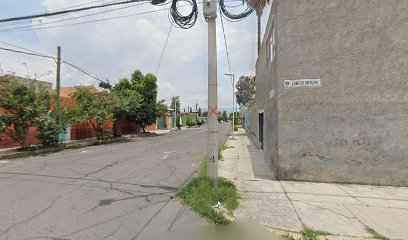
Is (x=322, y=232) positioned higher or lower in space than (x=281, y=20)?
lower

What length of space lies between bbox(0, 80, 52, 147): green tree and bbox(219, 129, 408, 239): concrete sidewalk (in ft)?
40.0

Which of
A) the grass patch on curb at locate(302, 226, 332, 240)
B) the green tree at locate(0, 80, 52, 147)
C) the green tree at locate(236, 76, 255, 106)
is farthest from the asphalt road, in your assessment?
the green tree at locate(236, 76, 255, 106)

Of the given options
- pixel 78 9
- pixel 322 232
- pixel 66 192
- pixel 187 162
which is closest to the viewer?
pixel 322 232

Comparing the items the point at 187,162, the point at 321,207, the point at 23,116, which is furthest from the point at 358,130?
the point at 23,116

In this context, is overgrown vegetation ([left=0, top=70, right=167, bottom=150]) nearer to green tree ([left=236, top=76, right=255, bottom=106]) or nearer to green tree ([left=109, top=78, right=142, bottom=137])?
green tree ([left=109, top=78, right=142, bottom=137])

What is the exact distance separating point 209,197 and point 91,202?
2651 millimetres

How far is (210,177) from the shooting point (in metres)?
6.50

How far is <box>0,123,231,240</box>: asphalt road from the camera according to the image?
14.0ft

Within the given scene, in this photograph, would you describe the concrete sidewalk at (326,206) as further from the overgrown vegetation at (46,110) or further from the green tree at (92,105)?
the green tree at (92,105)

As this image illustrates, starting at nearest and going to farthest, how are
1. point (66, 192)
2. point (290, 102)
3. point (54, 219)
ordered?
point (54, 219)
point (66, 192)
point (290, 102)

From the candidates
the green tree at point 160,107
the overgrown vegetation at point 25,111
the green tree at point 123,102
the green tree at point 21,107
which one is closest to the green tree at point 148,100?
the green tree at point 160,107

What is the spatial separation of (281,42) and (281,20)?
0.65 m

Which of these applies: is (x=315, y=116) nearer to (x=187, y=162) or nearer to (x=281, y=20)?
(x=281, y=20)

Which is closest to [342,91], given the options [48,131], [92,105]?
[48,131]
